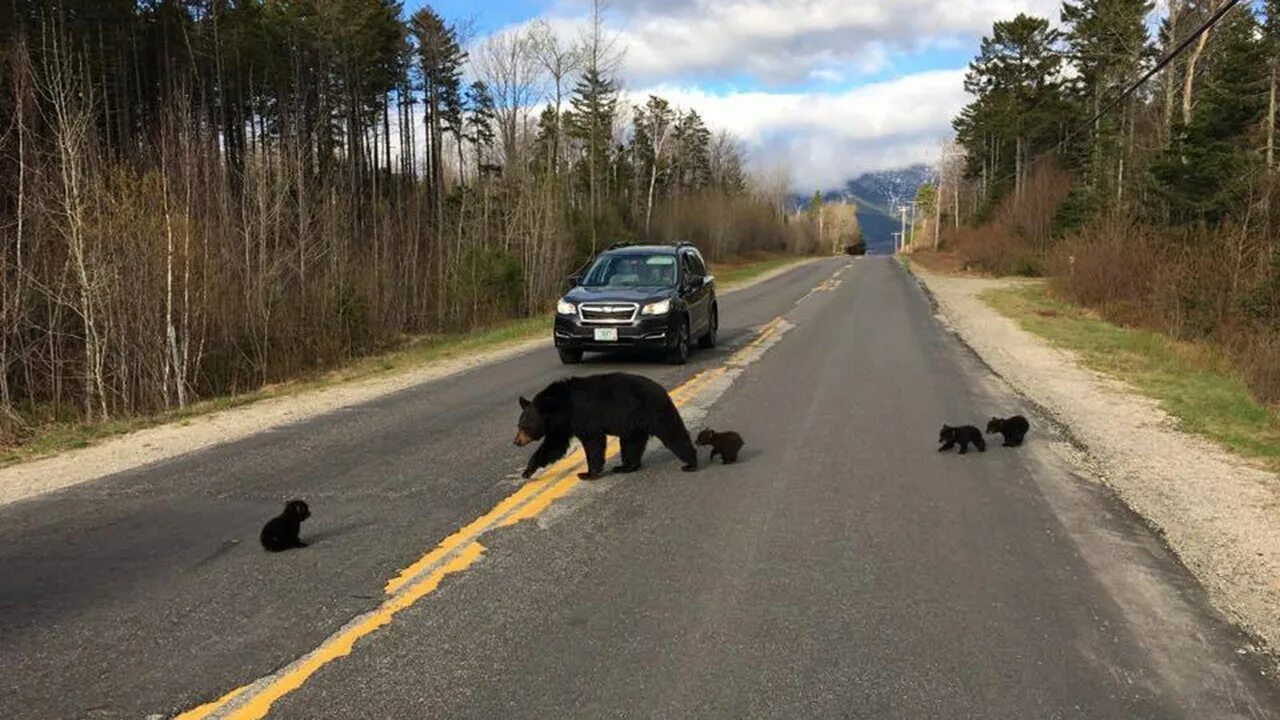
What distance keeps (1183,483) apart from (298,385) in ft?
40.9

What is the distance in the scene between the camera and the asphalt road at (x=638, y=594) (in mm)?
3746

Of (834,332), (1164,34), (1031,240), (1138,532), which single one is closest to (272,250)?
(834,332)

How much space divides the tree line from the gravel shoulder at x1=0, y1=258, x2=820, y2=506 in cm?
199

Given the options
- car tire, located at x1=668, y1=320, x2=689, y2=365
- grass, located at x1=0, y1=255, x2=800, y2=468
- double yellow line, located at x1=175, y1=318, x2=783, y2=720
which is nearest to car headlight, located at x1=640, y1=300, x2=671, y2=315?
car tire, located at x1=668, y1=320, x2=689, y2=365

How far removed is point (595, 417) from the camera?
23.1 ft

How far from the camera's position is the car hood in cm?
1415

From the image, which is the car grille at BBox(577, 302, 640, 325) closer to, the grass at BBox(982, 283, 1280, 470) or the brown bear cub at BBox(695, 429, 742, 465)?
the brown bear cub at BBox(695, 429, 742, 465)

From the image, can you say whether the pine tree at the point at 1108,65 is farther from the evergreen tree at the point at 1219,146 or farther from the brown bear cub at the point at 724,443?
the brown bear cub at the point at 724,443

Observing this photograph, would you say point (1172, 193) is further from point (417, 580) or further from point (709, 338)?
point (417, 580)

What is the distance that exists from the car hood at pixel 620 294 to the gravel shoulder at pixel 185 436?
2286mm

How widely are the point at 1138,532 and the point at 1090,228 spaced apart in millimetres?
28038

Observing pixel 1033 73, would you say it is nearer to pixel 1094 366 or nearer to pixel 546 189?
pixel 546 189

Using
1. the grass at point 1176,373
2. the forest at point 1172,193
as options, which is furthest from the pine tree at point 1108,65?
the grass at point 1176,373

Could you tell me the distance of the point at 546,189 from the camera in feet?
102
